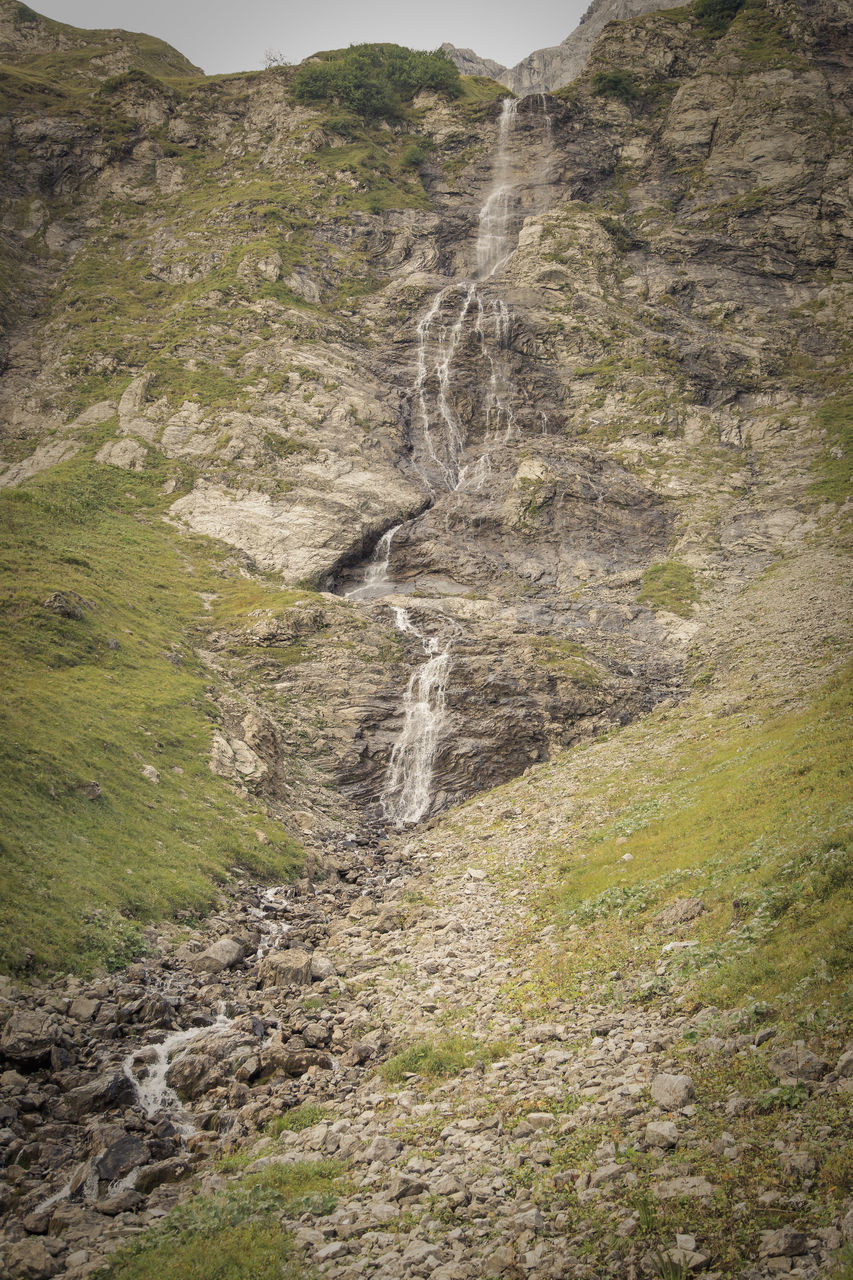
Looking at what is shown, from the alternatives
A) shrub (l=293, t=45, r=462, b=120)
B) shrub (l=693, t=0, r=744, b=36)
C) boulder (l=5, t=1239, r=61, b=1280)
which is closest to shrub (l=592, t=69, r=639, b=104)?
shrub (l=693, t=0, r=744, b=36)

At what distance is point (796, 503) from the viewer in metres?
66.1

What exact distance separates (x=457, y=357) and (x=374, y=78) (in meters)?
82.4

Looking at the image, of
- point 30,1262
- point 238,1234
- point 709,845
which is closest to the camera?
point 30,1262

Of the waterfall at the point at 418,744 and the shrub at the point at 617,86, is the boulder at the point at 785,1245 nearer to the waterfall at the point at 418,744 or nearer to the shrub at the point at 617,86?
the waterfall at the point at 418,744

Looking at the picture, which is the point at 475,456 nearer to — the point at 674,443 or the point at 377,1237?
the point at 674,443

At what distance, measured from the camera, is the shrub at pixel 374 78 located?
125 meters

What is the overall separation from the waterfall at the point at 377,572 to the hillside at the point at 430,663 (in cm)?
141

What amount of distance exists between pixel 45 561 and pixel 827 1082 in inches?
1832

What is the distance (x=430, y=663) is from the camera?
168ft

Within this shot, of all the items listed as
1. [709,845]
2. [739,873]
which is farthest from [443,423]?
[739,873]

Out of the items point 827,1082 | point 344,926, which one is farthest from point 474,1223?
point 344,926

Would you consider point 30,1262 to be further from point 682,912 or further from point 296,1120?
point 682,912

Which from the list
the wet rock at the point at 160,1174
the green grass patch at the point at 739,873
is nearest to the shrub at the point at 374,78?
the green grass patch at the point at 739,873

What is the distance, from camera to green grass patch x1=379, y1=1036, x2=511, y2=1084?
47.7 ft
